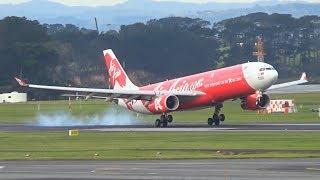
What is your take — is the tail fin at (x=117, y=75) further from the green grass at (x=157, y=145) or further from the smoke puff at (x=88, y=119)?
the green grass at (x=157, y=145)

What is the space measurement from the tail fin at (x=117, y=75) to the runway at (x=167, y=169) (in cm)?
4564

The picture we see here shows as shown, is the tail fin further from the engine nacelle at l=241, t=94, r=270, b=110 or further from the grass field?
the engine nacelle at l=241, t=94, r=270, b=110

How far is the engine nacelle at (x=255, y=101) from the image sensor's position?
80.6m

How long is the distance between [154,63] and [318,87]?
32347mm

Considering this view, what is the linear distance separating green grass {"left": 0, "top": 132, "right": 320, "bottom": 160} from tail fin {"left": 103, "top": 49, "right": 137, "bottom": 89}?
20.1 meters

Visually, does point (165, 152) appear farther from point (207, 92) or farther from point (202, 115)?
point (202, 115)

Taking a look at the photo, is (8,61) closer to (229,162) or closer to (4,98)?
(4,98)

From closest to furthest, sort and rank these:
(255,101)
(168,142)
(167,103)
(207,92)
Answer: (168,142)
(255,101)
(207,92)
(167,103)

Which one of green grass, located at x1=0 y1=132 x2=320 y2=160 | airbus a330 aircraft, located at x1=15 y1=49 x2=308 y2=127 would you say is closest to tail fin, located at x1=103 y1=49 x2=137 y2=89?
airbus a330 aircraft, located at x1=15 y1=49 x2=308 y2=127

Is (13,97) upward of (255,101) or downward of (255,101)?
upward

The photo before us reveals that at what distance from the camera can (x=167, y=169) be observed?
41.8m

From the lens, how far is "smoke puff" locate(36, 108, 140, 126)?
91875 millimetres

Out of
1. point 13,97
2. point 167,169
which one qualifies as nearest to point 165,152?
point 167,169

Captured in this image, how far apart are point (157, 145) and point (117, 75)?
3525 centimetres
